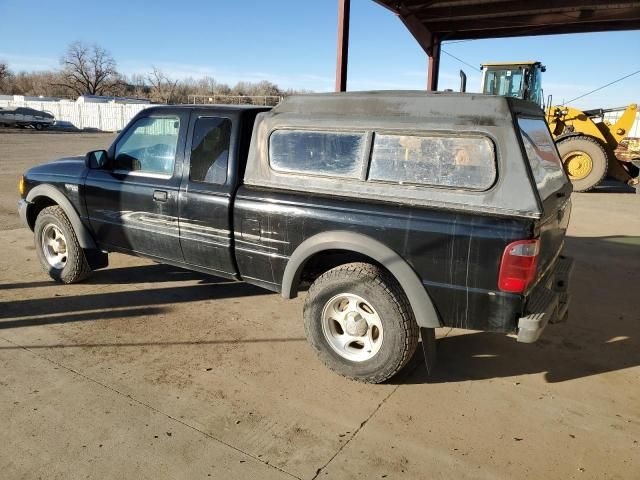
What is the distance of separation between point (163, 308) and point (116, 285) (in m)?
0.88

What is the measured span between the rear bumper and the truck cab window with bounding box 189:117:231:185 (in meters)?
2.40

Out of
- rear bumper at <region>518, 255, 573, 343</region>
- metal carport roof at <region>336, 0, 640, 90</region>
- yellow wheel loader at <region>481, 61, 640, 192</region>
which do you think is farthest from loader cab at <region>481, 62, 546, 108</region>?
rear bumper at <region>518, 255, 573, 343</region>

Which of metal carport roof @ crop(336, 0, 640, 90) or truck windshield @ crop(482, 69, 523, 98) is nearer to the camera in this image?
metal carport roof @ crop(336, 0, 640, 90)

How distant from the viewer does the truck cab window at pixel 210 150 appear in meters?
3.88

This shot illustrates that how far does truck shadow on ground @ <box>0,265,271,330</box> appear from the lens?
429 centimetres

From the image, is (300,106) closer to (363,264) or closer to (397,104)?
(397,104)

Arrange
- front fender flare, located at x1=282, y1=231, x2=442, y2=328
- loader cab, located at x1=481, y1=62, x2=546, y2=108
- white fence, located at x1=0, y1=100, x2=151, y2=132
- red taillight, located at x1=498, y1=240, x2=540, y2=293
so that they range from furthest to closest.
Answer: white fence, located at x1=0, y1=100, x2=151, y2=132 → loader cab, located at x1=481, y1=62, x2=546, y2=108 → front fender flare, located at x1=282, y1=231, x2=442, y2=328 → red taillight, located at x1=498, y1=240, x2=540, y2=293

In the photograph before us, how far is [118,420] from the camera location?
2.87 meters

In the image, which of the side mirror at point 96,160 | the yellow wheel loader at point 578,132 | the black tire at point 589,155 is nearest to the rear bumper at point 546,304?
the side mirror at point 96,160

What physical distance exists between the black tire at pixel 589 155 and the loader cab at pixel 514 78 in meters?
1.94

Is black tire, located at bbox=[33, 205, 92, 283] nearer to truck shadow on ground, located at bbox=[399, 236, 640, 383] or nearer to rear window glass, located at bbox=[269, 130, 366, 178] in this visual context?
rear window glass, located at bbox=[269, 130, 366, 178]

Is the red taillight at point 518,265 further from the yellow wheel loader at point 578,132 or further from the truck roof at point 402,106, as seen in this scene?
the yellow wheel loader at point 578,132

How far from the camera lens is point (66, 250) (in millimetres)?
5051

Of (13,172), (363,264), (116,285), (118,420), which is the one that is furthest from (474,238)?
(13,172)
